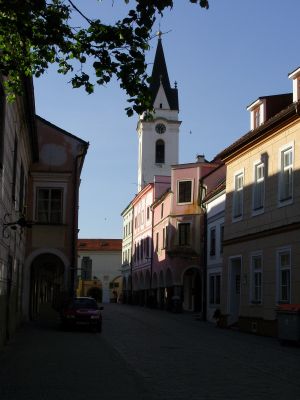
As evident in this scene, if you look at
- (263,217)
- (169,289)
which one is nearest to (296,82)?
(263,217)

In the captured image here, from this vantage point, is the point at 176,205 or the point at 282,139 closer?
the point at 282,139

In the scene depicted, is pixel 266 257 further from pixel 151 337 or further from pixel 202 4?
pixel 202 4

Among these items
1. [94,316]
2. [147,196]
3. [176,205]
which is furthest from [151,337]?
[147,196]

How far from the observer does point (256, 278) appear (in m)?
28.1

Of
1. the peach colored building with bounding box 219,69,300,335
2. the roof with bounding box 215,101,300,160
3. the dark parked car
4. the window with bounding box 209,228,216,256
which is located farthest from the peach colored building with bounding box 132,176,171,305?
the dark parked car

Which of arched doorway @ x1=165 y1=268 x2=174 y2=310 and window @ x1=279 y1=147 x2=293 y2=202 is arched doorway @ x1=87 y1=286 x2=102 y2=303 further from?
window @ x1=279 y1=147 x2=293 y2=202

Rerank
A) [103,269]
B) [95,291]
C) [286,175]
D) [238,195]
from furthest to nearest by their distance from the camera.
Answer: [103,269], [95,291], [238,195], [286,175]

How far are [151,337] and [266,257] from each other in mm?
5528

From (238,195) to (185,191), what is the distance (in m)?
21.8

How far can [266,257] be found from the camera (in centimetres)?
2666

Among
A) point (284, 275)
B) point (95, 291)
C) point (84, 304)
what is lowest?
point (95, 291)

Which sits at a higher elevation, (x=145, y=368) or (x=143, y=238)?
(x=143, y=238)

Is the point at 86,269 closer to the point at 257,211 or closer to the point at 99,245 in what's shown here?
the point at 257,211

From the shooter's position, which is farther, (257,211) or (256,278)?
(256,278)
